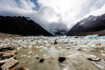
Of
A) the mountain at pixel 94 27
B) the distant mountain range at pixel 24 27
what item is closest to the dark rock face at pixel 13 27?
the distant mountain range at pixel 24 27

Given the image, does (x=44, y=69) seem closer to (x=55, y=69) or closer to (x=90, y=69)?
(x=55, y=69)

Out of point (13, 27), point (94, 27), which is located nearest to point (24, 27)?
point (13, 27)

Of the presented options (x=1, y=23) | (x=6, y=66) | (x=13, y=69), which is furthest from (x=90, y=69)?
(x=1, y=23)

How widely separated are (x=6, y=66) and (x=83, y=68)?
242cm

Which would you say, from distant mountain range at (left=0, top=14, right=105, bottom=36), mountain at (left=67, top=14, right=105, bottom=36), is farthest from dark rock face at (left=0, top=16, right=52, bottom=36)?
mountain at (left=67, top=14, right=105, bottom=36)

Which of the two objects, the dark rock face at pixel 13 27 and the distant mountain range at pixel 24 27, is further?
the dark rock face at pixel 13 27

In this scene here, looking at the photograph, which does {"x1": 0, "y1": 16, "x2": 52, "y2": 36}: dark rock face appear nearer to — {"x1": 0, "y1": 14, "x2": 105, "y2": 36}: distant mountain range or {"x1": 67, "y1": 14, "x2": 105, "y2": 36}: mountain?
{"x1": 0, "y1": 14, "x2": 105, "y2": 36}: distant mountain range

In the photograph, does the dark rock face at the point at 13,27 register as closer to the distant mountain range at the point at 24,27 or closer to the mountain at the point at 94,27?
the distant mountain range at the point at 24,27

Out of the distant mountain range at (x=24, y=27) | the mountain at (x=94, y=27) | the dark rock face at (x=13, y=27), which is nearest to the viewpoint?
the mountain at (x=94, y=27)

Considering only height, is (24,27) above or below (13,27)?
above

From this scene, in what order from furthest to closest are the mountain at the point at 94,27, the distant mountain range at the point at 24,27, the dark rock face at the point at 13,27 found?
1. the dark rock face at the point at 13,27
2. the distant mountain range at the point at 24,27
3. the mountain at the point at 94,27

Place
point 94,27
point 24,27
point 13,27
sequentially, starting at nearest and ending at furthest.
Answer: point 94,27 → point 13,27 → point 24,27

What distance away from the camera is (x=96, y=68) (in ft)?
5.57

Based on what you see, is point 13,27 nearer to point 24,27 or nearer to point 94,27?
point 24,27
